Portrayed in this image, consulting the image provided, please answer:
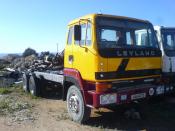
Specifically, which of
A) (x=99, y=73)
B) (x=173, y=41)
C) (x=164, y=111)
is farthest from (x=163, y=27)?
(x=99, y=73)

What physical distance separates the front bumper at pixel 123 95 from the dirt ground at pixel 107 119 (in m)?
0.68

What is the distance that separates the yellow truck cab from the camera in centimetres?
817

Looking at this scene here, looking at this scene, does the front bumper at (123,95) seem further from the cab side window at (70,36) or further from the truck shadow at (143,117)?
the cab side window at (70,36)

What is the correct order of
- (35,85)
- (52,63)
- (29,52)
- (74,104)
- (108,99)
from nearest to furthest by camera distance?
(108,99)
(74,104)
(35,85)
(52,63)
(29,52)

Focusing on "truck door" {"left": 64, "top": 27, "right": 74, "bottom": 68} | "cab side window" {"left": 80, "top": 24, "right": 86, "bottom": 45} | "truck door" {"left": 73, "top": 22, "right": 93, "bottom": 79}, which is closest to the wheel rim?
"truck door" {"left": 73, "top": 22, "right": 93, "bottom": 79}

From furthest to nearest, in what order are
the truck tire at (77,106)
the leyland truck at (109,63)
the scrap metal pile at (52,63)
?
1. the scrap metal pile at (52,63)
2. the truck tire at (77,106)
3. the leyland truck at (109,63)

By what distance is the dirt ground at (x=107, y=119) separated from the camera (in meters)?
8.64

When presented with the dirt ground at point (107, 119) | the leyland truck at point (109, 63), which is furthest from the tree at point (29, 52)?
the leyland truck at point (109, 63)

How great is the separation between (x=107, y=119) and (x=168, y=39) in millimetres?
2917

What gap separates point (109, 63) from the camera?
8203 mm

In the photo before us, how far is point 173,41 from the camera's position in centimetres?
1019

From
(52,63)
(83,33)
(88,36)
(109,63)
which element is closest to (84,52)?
(88,36)

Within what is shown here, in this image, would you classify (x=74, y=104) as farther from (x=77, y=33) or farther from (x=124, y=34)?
(x=124, y=34)

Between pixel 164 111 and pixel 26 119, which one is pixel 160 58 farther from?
pixel 26 119
